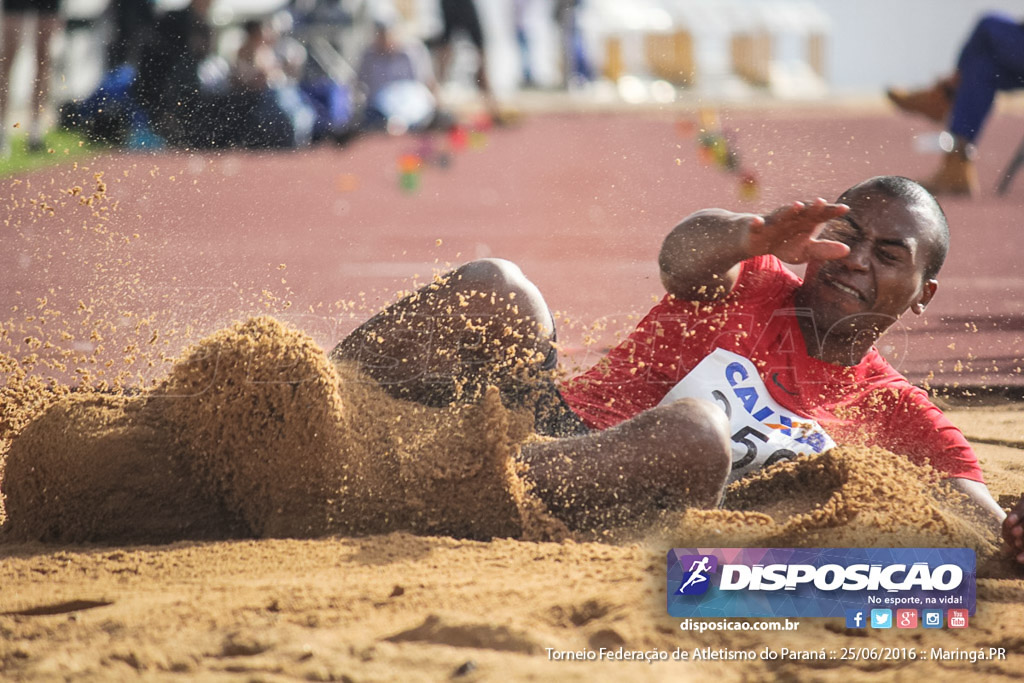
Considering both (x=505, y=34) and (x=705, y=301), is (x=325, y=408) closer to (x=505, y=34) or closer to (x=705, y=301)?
(x=705, y=301)

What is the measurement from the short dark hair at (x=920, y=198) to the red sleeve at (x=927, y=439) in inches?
11.3

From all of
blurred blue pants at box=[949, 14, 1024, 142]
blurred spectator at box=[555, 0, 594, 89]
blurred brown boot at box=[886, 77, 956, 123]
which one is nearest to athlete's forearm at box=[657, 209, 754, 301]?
blurred blue pants at box=[949, 14, 1024, 142]

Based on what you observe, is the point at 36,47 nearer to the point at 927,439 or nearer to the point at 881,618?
the point at 927,439

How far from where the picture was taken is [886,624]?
166 centimetres

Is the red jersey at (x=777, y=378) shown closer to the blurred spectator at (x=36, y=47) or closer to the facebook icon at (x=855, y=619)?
the facebook icon at (x=855, y=619)

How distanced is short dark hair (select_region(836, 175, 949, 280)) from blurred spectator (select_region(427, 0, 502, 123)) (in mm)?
9737

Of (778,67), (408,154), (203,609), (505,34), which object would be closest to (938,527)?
(203,609)

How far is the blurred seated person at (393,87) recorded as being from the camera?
9875 mm

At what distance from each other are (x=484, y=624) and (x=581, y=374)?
1.04 metres

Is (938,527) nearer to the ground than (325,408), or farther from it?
nearer to the ground

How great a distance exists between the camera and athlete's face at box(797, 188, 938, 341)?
7.17 ft

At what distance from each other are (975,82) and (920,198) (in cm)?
428

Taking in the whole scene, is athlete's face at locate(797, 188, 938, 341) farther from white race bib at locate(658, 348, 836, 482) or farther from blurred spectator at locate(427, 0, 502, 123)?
blurred spectator at locate(427, 0, 502, 123)

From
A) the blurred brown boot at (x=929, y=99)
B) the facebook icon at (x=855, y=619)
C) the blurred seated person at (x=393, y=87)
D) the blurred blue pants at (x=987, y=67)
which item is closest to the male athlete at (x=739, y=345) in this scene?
the facebook icon at (x=855, y=619)
